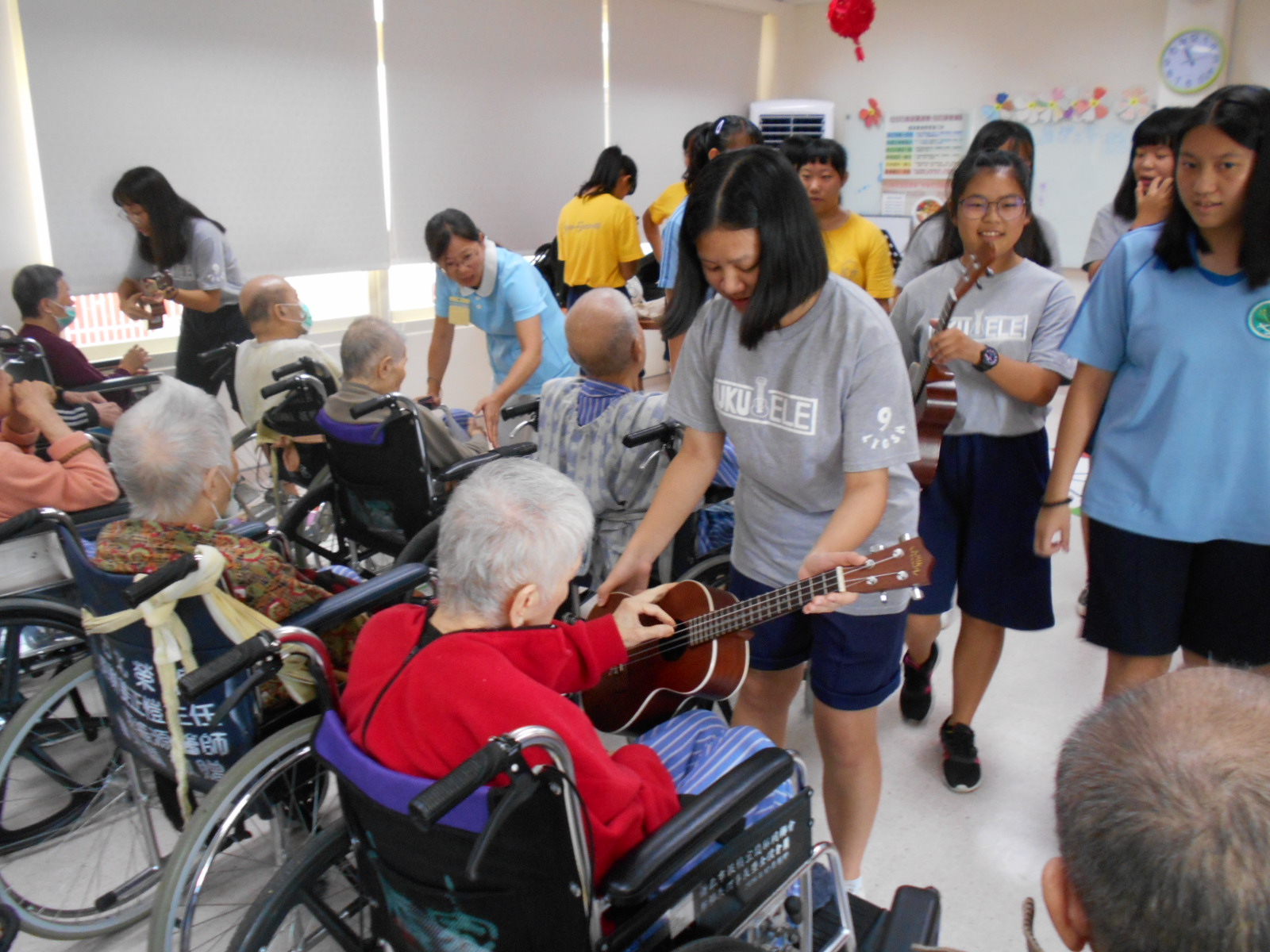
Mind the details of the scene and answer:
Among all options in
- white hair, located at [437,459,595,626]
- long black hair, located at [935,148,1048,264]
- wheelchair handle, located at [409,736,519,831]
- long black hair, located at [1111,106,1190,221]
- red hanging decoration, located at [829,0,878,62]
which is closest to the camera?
wheelchair handle, located at [409,736,519,831]

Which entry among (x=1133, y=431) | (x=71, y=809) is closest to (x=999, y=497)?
(x=1133, y=431)

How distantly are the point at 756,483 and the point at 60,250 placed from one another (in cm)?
340

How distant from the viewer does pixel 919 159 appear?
6547 millimetres

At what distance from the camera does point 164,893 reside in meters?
1.29

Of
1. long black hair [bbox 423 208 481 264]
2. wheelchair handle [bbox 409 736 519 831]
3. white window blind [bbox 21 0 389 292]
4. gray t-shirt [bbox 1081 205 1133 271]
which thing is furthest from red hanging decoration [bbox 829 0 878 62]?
wheelchair handle [bbox 409 736 519 831]

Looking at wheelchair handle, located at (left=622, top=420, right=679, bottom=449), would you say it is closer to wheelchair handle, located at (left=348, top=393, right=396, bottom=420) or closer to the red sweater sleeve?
wheelchair handle, located at (left=348, top=393, right=396, bottom=420)

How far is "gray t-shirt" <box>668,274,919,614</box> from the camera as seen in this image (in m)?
1.38

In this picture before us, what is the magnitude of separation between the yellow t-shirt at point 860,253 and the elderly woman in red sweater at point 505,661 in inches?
77.1

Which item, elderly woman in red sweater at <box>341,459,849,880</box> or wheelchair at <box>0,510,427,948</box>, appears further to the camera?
wheelchair at <box>0,510,427,948</box>

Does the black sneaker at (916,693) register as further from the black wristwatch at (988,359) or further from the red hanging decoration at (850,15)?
the red hanging decoration at (850,15)

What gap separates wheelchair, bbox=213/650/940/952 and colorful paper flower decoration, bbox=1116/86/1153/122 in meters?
5.61

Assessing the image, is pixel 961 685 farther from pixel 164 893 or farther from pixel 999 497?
pixel 164 893

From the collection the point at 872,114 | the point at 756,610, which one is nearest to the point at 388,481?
the point at 756,610

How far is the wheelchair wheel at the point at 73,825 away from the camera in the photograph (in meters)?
1.64
